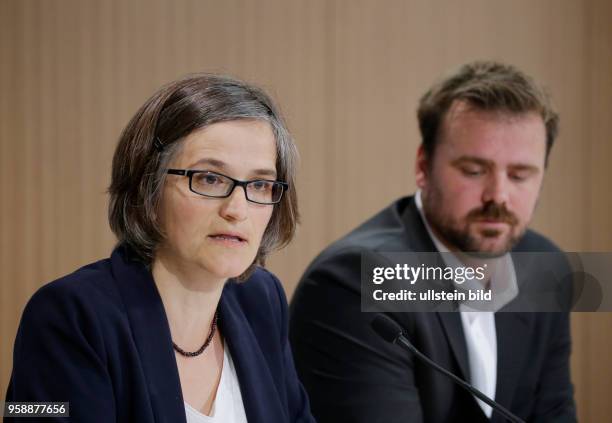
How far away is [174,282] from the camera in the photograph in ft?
4.08

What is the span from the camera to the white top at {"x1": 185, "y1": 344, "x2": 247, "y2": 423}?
3.94 ft

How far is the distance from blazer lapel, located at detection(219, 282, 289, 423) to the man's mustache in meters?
0.80

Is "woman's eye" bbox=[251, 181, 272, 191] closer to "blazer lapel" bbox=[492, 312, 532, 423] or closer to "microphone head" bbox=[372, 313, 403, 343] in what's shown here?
"microphone head" bbox=[372, 313, 403, 343]

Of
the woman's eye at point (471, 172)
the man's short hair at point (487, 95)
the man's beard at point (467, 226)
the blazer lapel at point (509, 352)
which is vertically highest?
the man's short hair at point (487, 95)

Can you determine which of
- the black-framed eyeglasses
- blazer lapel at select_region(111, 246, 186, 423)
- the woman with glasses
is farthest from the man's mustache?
blazer lapel at select_region(111, 246, 186, 423)

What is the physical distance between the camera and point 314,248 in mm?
2260

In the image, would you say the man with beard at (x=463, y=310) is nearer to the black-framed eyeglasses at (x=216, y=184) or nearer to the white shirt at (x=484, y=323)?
the white shirt at (x=484, y=323)

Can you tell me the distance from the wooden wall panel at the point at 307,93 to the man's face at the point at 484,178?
14.2 inches

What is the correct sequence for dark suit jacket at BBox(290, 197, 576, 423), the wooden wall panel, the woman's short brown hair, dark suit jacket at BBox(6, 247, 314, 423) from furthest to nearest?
the wooden wall panel < dark suit jacket at BBox(290, 197, 576, 423) < the woman's short brown hair < dark suit jacket at BBox(6, 247, 314, 423)

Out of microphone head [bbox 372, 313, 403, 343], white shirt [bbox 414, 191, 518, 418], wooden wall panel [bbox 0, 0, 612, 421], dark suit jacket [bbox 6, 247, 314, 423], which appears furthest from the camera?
wooden wall panel [bbox 0, 0, 612, 421]

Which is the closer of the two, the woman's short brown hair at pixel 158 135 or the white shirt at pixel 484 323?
the woman's short brown hair at pixel 158 135

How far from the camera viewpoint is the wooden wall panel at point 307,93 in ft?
6.37

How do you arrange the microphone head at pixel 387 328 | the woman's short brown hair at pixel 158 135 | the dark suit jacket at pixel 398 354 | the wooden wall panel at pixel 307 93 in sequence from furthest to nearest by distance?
the wooden wall panel at pixel 307 93, the dark suit jacket at pixel 398 354, the microphone head at pixel 387 328, the woman's short brown hair at pixel 158 135

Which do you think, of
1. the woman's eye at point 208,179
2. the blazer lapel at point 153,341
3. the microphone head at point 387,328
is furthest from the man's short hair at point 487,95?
the blazer lapel at point 153,341
